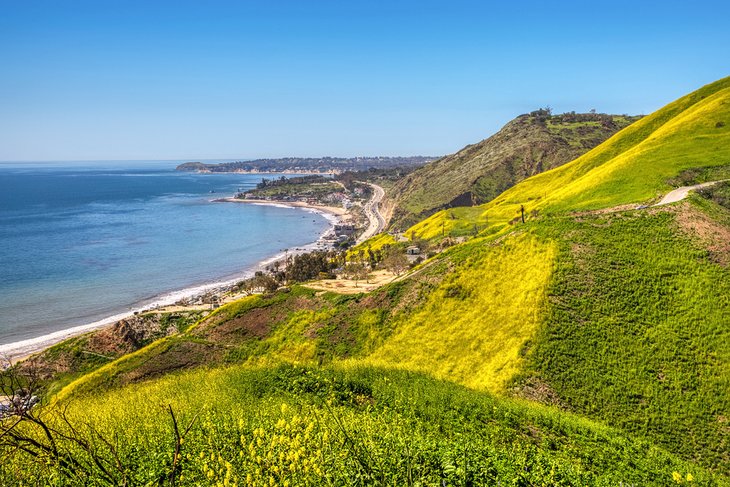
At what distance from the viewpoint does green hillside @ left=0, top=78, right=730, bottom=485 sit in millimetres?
12203

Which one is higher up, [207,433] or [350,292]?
[207,433]

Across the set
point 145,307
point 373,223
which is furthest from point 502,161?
point 145,307

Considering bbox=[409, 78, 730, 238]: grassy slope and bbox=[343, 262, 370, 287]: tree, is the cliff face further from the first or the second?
bbox=[343, 262, 370, 287]: tree

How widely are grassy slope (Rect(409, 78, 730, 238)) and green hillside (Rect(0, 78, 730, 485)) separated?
1264mm

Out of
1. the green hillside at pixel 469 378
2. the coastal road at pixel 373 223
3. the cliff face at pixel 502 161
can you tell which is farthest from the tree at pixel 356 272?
the cliff face at pixel 502 161

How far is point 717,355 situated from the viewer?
2294 centimetres

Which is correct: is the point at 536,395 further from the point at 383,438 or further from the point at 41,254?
the point at 41,254

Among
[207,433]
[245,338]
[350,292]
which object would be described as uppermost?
[207,433]

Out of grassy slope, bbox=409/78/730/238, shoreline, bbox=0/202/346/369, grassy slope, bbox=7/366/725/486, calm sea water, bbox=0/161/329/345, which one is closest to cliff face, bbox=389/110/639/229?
calm sea water, bbox=0/161/329/345

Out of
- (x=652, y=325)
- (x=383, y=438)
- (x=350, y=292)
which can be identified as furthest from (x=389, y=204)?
(x=383, y=438)

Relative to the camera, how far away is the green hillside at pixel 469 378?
12203 mm

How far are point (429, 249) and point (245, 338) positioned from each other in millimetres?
41833

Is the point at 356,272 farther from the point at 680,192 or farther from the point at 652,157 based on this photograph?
the point at 652,157

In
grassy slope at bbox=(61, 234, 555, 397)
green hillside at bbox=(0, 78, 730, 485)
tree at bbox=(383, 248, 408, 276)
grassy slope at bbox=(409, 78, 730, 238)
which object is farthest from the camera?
tree at bbox=(383, 248, 408, 276)
